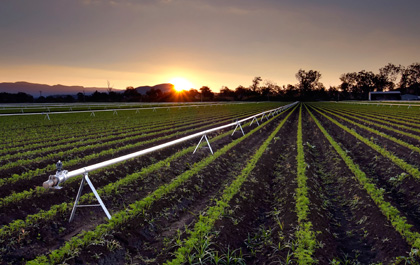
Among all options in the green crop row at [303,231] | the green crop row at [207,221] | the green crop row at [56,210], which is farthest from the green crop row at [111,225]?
the green crop row at [303,231]

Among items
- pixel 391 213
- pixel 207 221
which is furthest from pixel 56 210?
pixel 391 213

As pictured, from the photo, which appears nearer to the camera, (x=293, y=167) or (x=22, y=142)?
(x=293, y=167)

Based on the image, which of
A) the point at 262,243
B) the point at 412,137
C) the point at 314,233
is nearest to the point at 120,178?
the point at 262,243

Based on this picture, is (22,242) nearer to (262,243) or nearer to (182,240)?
(182,240)

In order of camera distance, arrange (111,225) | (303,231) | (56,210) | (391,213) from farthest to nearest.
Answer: (56,210)
(391,213)
(111,225)
(303,231)

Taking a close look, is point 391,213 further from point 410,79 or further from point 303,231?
point 410,79

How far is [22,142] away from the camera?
40.4 ft

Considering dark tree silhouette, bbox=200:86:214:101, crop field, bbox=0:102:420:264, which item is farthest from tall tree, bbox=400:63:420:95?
crop field, bbox=0:102:420:264

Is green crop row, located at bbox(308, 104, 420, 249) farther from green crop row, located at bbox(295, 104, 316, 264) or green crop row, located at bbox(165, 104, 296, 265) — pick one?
green crop row, located at bbox(165, 104, 296, 265)

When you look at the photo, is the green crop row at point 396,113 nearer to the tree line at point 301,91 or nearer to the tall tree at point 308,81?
the tree line at point 301,91

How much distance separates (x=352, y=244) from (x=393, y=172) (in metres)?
4.46

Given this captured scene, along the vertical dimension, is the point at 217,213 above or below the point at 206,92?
below

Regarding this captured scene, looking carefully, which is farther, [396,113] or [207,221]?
[396,113]

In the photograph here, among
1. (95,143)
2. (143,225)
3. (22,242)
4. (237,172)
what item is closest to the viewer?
(22,242)
